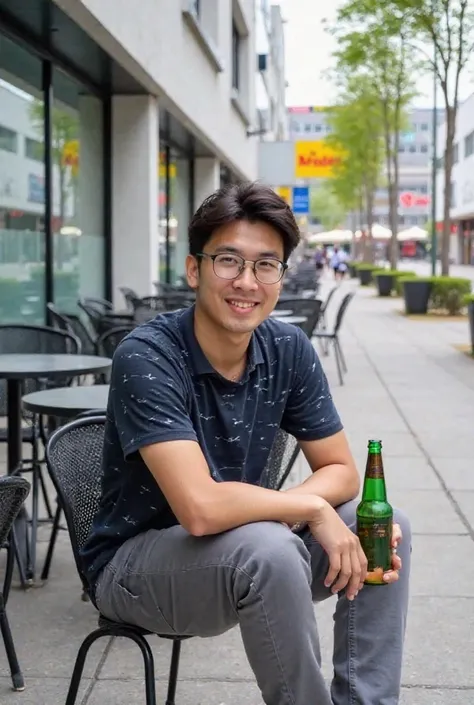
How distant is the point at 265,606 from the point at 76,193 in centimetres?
913

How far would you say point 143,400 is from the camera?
99.1 inches

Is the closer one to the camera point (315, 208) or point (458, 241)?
point (458, 241)

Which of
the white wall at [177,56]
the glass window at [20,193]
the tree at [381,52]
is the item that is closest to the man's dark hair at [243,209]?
the white wall at [177,56]

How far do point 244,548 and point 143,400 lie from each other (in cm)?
43

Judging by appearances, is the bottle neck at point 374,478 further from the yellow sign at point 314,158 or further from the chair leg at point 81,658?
the yellow sign at point 314,158

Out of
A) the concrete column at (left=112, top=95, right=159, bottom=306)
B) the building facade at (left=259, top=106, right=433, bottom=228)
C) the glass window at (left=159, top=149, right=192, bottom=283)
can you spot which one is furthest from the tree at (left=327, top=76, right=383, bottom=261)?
the building facade at (left=259, top=106, right=433, bottom=228)

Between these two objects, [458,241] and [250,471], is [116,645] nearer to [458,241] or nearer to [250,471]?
[250,471]

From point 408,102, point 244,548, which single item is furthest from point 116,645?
point 408,102

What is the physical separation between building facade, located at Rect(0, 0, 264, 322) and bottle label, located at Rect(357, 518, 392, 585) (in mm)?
5793

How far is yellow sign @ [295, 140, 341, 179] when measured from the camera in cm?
4291

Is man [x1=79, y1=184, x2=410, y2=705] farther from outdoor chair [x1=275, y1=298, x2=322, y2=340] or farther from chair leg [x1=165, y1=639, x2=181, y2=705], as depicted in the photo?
outdoor chair [x1=275, y1=298, x2=322, y2=340]

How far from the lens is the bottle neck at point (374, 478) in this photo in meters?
2.54

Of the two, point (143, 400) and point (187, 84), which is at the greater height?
point (187, 84)

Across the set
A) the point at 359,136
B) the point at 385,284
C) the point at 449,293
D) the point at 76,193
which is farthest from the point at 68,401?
the point at 359,136
